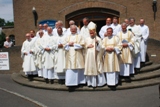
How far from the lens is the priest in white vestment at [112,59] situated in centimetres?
952

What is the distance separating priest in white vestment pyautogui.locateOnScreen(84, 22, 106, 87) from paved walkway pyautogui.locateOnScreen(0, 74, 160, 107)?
0.49 m

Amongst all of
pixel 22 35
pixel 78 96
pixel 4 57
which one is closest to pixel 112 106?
pixel 78 96

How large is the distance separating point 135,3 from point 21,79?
8.86 m

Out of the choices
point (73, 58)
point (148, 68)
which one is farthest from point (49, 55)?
point (148, 68)

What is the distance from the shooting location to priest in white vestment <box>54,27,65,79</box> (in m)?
10.4

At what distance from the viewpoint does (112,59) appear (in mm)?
9539

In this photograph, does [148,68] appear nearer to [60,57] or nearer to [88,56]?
[88,56]

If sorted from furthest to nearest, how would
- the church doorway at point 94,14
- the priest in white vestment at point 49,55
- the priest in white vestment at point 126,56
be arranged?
the church doorway at point 94,14 < the priest in white vestment at point 49,55 < the priest in white vestment at point 126,56

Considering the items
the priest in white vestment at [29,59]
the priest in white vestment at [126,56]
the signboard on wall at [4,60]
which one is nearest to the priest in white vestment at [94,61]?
the priest in white vestment at [126,56]

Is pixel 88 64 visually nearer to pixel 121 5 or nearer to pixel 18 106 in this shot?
pixel 18 106

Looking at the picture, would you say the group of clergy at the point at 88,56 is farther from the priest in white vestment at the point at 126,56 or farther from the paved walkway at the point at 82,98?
the paved walkway at the point at 82,98

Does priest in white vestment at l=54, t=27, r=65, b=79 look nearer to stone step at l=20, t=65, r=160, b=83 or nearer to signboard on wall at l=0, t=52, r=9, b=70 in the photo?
stone step at l=20, t=65, r=160, b=83

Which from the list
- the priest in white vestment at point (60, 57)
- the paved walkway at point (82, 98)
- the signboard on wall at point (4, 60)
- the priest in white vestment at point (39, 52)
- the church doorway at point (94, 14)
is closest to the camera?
the paved walkway at point (82, 98)

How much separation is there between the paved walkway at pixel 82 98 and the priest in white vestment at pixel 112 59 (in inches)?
19.7
